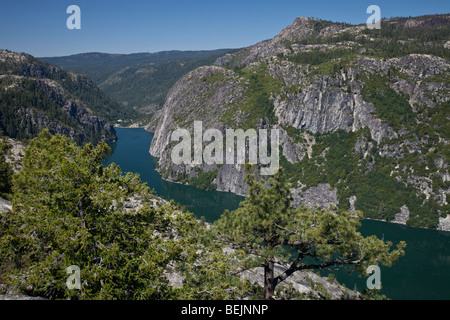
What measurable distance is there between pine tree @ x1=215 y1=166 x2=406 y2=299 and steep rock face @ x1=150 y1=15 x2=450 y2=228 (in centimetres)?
9214

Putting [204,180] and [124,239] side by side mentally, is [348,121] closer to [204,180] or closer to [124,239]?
[204,180]

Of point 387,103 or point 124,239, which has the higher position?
point 387,103

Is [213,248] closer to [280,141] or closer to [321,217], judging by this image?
[321,217]

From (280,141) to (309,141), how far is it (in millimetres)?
12222

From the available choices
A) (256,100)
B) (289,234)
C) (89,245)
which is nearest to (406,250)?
(289,234)

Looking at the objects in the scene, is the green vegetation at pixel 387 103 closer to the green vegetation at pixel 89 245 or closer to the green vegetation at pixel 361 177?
the green vegetation at pixel 361 177

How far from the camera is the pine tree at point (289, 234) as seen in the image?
1571 cm

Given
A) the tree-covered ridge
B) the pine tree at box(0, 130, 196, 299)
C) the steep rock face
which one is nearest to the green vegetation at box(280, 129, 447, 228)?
the steep rock face

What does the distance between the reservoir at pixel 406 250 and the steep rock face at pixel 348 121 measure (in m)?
6.44

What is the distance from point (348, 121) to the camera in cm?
12594

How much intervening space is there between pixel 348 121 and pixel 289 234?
12031 centimetres

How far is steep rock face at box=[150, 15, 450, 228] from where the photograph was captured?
332 feet

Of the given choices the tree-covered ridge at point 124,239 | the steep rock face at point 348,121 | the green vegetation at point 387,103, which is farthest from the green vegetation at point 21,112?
the tree-covered ridge at point 124,239
